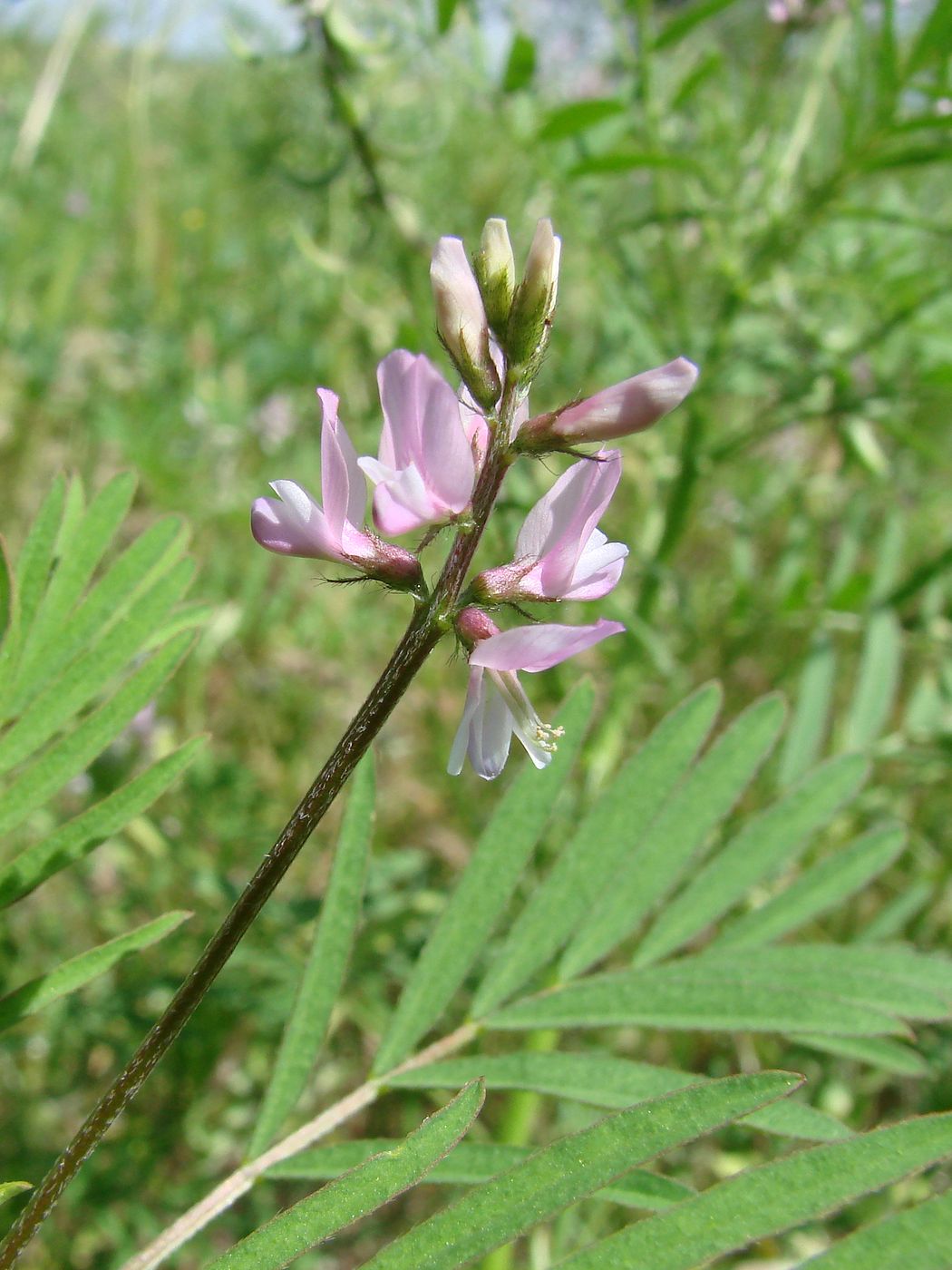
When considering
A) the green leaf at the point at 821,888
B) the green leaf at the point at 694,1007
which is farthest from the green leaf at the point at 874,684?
the green leaf at the point at 694,1007

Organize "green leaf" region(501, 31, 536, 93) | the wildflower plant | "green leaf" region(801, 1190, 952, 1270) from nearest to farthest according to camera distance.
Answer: "green leaf" region(801, 1190, 952, 1270) → the wildflower plant → "green leaf" region(501, 31, 536, 93)

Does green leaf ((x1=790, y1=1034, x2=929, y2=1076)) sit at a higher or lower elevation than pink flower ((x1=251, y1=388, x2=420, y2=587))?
lower

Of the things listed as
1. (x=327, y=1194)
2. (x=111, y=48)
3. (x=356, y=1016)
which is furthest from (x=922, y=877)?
(x=111, y=48)

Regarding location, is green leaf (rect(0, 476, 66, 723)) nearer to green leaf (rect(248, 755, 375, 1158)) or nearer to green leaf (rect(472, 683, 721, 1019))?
Answer: green leaf (rect(248, 755, 375, 1158))

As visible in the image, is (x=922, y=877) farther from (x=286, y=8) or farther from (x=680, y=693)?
(x=286, y=8)

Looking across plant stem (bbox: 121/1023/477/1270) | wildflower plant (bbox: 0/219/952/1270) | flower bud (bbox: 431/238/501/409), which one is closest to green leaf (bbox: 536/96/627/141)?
wildflower plant (bbox: 0/219/952/1270)

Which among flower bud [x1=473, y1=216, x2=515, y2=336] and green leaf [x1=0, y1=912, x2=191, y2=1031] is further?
green leaf [x1=0, y1=912, x2=191, y2=1031]

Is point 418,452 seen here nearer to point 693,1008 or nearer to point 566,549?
point 566,549

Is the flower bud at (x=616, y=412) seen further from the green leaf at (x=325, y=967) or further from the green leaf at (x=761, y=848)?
the green leaf at (x=761, y=848)

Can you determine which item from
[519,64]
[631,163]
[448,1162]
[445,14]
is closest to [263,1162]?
[448,1162]
